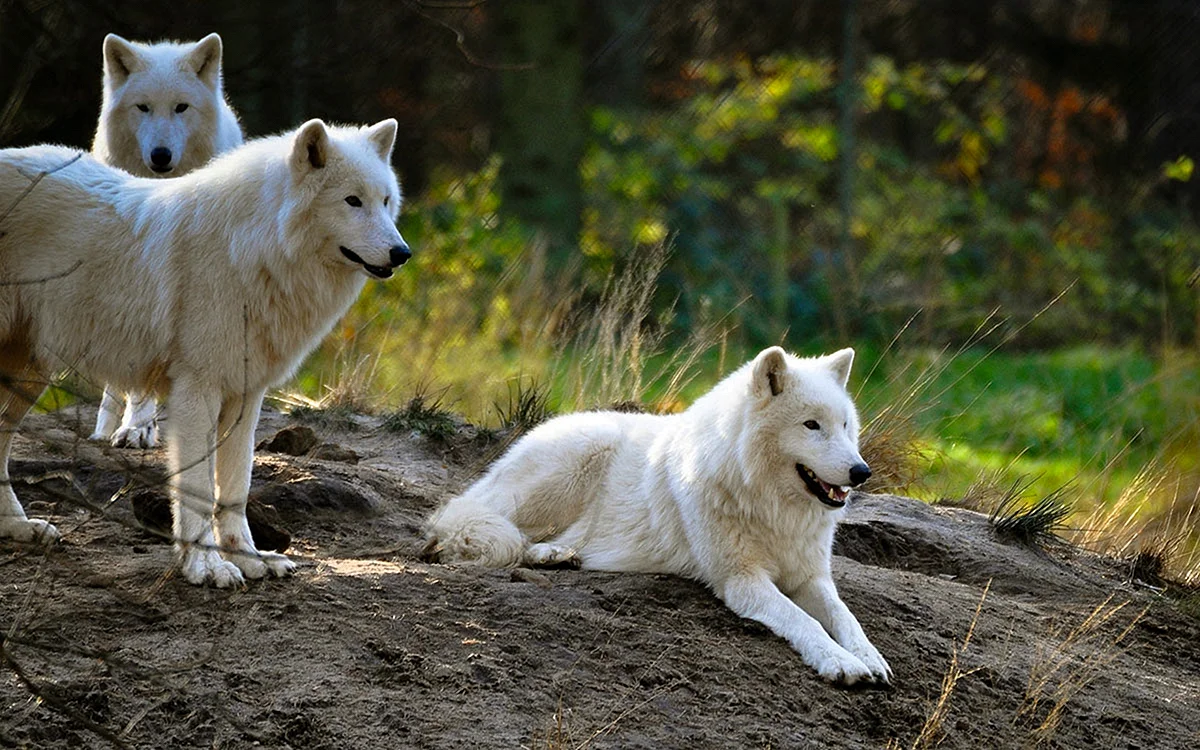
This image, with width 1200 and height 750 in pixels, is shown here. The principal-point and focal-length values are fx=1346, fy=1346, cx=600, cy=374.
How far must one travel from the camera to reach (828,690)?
417cm

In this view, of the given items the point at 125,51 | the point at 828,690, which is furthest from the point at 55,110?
the point at 828,690

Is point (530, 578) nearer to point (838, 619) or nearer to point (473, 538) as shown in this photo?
point (473, 538)

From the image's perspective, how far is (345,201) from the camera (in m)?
4.27

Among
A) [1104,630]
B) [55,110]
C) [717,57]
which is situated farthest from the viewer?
[717,57]

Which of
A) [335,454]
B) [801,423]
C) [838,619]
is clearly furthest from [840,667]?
[335,454]

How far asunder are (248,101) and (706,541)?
7926mm

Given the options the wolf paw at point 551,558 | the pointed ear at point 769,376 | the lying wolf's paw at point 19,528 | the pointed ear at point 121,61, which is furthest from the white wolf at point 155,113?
the pointed ear at point 769,376

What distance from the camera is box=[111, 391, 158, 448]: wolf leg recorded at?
5770 millimetres

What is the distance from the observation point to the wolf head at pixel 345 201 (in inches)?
165

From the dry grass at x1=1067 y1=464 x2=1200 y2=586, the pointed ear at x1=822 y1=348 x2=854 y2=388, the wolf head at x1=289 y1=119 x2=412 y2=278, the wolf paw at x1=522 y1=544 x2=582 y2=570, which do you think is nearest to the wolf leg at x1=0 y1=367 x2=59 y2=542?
the wolf head at x1=289 y1=119 x2=412 y2=278

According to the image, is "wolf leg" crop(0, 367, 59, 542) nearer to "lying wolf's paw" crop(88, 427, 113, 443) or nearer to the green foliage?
"lying wolf's paw" crop(88, 427, 113, 443)

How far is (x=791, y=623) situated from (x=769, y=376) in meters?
0.85

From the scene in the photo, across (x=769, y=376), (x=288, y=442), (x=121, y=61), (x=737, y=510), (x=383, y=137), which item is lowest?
(x=288, y=442)

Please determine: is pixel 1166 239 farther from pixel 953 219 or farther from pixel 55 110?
pixel 55 110
